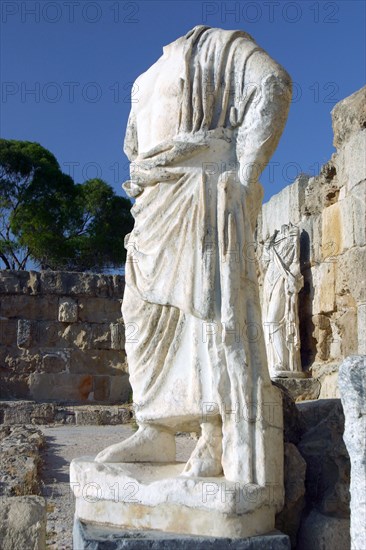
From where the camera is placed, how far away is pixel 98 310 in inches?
436

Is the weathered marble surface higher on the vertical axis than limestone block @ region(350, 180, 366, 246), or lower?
lower

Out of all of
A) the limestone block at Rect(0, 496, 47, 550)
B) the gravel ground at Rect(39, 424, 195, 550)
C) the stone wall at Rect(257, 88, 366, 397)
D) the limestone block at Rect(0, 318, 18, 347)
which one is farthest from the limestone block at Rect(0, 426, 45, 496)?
the limestone block at Rect(0, 318, 18, 347)

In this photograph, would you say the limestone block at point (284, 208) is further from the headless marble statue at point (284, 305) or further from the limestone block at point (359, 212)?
the limestone block at point (359, 212)

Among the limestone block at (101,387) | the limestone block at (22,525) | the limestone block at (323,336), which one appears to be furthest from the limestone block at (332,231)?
the limestone block at (22,525)

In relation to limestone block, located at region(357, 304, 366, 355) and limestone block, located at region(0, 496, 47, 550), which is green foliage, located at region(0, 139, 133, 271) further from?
limestone block, located at region(0, 496, 47, 550)

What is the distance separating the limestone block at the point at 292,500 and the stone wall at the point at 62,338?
26.3ft

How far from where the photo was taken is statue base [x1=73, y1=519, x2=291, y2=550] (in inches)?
100

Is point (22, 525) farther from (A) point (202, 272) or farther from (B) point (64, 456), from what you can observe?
(B) point (64, 456)

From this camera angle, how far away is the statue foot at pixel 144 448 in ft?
9.96

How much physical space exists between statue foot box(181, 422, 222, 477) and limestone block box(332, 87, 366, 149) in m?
4.60

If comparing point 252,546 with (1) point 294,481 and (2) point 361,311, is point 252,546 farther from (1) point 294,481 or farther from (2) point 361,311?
(2) point 361,311

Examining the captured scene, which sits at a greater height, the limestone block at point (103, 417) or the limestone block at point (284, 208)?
the limestone block at point (284, 208)

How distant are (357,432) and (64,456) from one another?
15.3ft

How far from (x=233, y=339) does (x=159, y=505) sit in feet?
2.42
